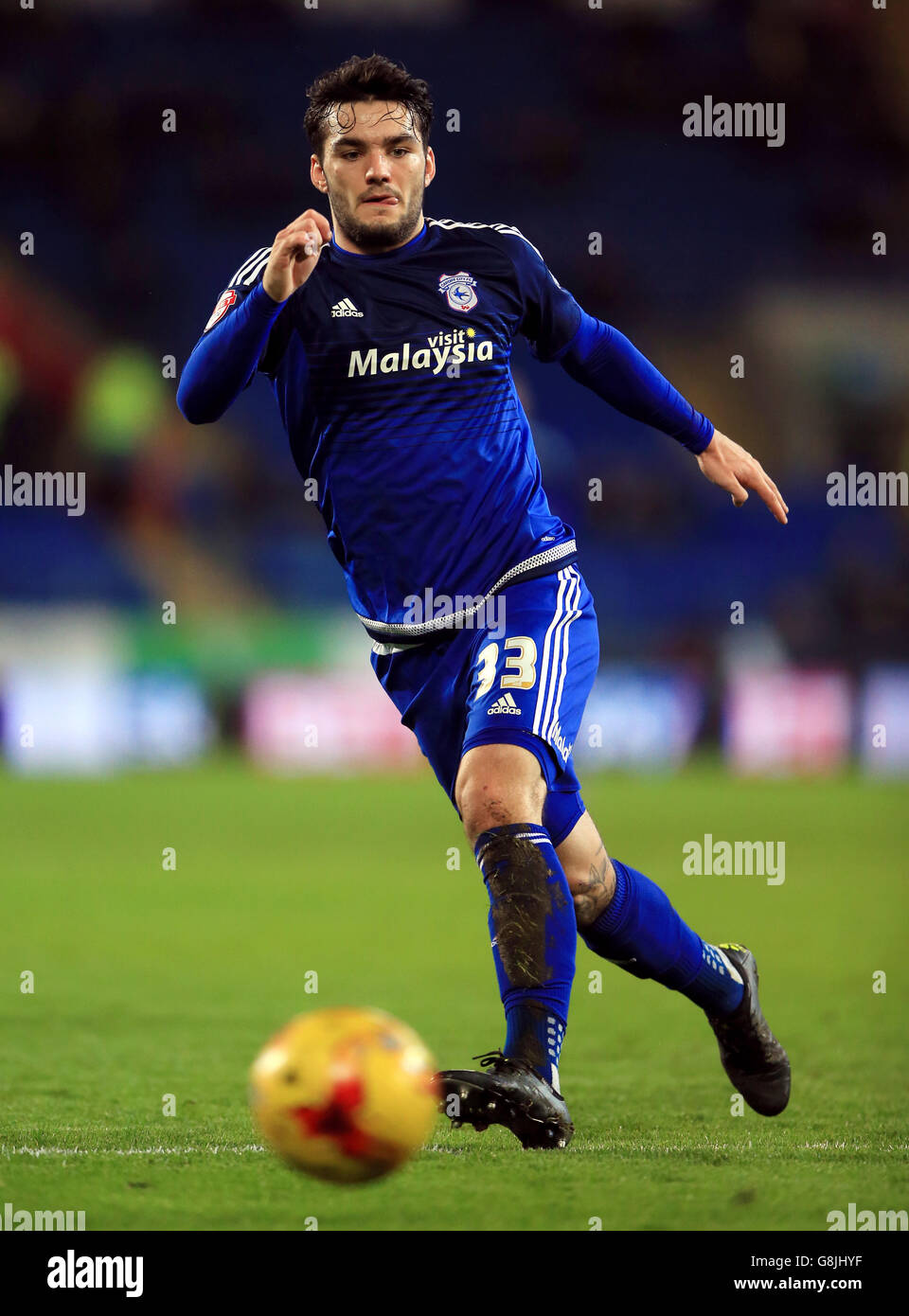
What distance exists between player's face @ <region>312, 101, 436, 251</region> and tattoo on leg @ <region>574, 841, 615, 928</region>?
1.59m

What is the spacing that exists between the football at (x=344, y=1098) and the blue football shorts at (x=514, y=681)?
87cm

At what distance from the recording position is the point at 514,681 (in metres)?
3.81

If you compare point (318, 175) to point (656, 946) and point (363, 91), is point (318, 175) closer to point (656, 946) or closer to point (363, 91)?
point (363, 91)

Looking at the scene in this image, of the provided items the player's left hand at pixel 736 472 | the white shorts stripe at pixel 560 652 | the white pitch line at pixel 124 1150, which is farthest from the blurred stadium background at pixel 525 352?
the white pitch line at pixel 124 1150

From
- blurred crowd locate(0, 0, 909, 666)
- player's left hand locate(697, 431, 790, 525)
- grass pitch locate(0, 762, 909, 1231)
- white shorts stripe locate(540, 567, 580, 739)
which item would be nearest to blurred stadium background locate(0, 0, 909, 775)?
blurred crowd locate(0, 0, 909, 666)

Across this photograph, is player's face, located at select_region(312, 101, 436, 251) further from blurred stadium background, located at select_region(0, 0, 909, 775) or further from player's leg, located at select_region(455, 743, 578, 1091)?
blurred stadium background, located at select_region(0, 0, 909, 775)

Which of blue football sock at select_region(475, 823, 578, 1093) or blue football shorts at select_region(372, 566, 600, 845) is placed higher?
blue football shorts at select_region(372, 566, 600, 845)

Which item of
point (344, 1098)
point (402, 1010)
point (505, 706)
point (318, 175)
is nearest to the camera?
point (344, 1098)

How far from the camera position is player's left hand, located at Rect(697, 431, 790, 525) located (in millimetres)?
4270

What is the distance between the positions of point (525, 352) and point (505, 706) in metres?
17.9

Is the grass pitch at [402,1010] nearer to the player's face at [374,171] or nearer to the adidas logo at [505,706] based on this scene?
the adidas logo at [505,706]

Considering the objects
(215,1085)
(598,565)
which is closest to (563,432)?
(598,565)

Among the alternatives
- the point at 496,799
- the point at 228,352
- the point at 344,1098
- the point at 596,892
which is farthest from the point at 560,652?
the point at 344,1098

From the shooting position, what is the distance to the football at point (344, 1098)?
3.01 meters
